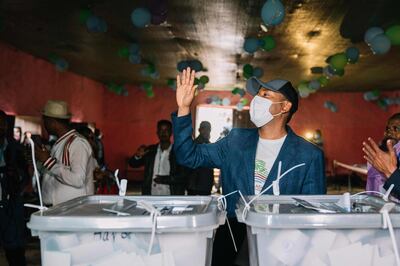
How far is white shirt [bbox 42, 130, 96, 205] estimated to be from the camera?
2.71 m

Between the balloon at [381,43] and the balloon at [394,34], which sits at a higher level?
the balloon at [394,34]

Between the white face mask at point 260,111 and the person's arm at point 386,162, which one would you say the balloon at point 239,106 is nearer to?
the white face mask at point 260,111

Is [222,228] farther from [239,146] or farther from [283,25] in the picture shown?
[283,25]

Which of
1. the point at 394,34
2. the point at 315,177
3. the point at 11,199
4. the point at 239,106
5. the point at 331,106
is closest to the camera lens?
the point at 315,177

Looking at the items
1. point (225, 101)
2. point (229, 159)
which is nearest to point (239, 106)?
point (225, 101)

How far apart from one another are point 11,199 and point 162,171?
1302 millimetres

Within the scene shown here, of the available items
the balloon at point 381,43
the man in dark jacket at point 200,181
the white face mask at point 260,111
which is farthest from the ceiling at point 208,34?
the white face mask at point 260,111

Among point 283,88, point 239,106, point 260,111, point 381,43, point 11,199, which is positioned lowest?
point 11,199

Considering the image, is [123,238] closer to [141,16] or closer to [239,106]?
[141,16]

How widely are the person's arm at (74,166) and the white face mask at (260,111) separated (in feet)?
4.11

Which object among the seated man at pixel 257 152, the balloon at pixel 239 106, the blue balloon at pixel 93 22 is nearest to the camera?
the seated man at pixel 257 152

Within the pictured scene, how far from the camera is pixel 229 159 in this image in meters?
2.00

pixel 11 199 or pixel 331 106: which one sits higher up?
pixel 331 106

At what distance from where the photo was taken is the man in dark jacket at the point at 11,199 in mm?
3100
